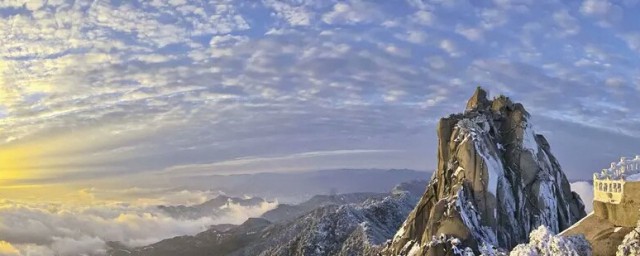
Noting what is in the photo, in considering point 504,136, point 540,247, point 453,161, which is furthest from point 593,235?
point 504,136

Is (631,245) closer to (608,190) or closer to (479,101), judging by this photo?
(608,190)

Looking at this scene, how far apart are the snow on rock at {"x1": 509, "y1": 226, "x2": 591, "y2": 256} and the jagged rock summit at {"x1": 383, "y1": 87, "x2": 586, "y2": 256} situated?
52526 millimetres

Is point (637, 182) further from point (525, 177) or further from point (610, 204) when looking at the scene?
point (525, 177)

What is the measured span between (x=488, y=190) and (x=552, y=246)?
214ft

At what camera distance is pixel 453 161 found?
382 ft

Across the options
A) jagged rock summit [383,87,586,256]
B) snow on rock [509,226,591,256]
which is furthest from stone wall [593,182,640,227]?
jagged rock summit [383,87,586,256]

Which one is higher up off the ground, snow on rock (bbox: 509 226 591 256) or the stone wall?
the stone wall

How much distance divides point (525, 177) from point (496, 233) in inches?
620

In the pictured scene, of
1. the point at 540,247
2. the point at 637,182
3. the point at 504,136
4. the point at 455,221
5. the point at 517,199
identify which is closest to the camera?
the point at 540,247

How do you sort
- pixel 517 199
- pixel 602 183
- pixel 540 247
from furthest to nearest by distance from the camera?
1. pixel 517 199
2. pixel 602 183
3. pixel 540 247

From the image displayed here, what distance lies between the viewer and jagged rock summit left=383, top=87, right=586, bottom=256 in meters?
106

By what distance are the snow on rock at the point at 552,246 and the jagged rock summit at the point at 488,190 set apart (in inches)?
2068

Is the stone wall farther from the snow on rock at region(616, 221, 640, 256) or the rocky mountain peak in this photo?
the rocky mountain peak

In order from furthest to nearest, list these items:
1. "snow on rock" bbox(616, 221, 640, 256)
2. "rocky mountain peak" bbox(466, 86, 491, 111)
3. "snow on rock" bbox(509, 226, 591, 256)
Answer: "rocky mountain peak" bbox(466, 86, 491, 111), "snow on rock" bbox(509, 226, 591, 256), "snow on rock" bbox(616, 221, 640, 256)
